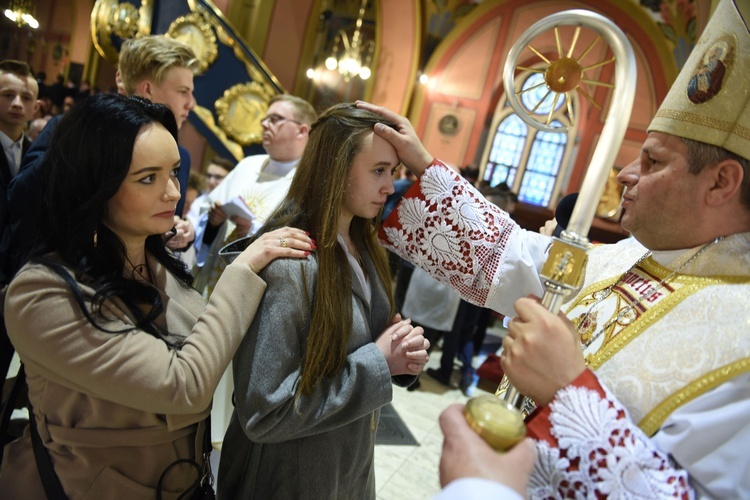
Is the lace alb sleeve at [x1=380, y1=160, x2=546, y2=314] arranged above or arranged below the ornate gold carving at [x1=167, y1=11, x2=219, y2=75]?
below

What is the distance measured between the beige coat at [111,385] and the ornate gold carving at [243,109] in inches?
186

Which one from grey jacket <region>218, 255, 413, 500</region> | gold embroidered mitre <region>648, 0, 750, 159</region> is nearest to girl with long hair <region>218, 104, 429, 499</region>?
grey jacket <region>218, 255, 413, 500</region>

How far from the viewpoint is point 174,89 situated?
7.72ft

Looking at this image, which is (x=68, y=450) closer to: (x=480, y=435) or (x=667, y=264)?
(x=480, y=435)

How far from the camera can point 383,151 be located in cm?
146

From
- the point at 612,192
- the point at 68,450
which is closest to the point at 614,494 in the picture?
the point at 68,450

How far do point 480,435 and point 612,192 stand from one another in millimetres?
10136

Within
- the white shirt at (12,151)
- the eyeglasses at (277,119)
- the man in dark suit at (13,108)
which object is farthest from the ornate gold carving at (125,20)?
the eyeglasses at (277,119)

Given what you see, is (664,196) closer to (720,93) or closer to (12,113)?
(720,93)

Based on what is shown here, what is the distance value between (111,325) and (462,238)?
39.2 inches

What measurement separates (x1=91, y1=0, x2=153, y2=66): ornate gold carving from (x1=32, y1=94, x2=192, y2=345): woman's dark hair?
183 cm

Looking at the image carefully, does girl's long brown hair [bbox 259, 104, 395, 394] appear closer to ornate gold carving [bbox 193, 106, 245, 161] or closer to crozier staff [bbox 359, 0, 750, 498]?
crozier staff [bbox 359, 0, 750, 498]

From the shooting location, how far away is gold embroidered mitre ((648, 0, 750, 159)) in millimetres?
1020

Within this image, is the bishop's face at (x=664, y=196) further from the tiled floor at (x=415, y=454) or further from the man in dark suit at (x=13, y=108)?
the man in dark suit at (x=13, y=108)
